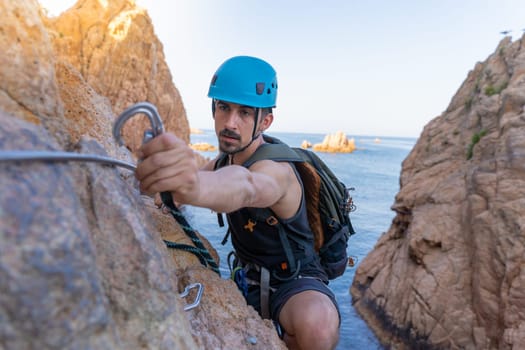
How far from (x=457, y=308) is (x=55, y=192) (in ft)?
24.2

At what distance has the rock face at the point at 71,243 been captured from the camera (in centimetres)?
95

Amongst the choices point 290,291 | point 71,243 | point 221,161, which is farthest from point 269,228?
point 71,243

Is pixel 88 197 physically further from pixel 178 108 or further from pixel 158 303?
pixel 178 108

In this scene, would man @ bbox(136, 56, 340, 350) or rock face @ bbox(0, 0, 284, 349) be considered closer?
rock face @ bbox(0, 0, 284, 349)

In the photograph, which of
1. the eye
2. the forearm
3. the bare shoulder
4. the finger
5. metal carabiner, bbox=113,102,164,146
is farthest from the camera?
the eye

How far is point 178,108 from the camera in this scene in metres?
31.5

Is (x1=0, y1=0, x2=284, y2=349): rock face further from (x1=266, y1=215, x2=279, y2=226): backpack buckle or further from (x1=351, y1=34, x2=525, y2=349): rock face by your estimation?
(x1=351, y1=34, x2=525, y2=349): rock face

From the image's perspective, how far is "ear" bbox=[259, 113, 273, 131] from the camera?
365 cm

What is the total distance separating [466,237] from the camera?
22.6ft

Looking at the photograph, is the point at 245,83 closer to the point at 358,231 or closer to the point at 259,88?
the point at 259,88

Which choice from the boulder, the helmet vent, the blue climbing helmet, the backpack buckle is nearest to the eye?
the blue climbing helmet

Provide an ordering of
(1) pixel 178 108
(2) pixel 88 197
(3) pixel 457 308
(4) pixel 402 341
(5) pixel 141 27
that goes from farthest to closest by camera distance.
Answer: (1) pixel 178 108 < (5) pixel 141 27 < (4) pixel 402 341 < (3) pixel 457 308 < (2) pixel 88 197

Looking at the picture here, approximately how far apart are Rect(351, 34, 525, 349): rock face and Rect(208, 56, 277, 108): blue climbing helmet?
5001 millimetres

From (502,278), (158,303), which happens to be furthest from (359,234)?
(158,303)
